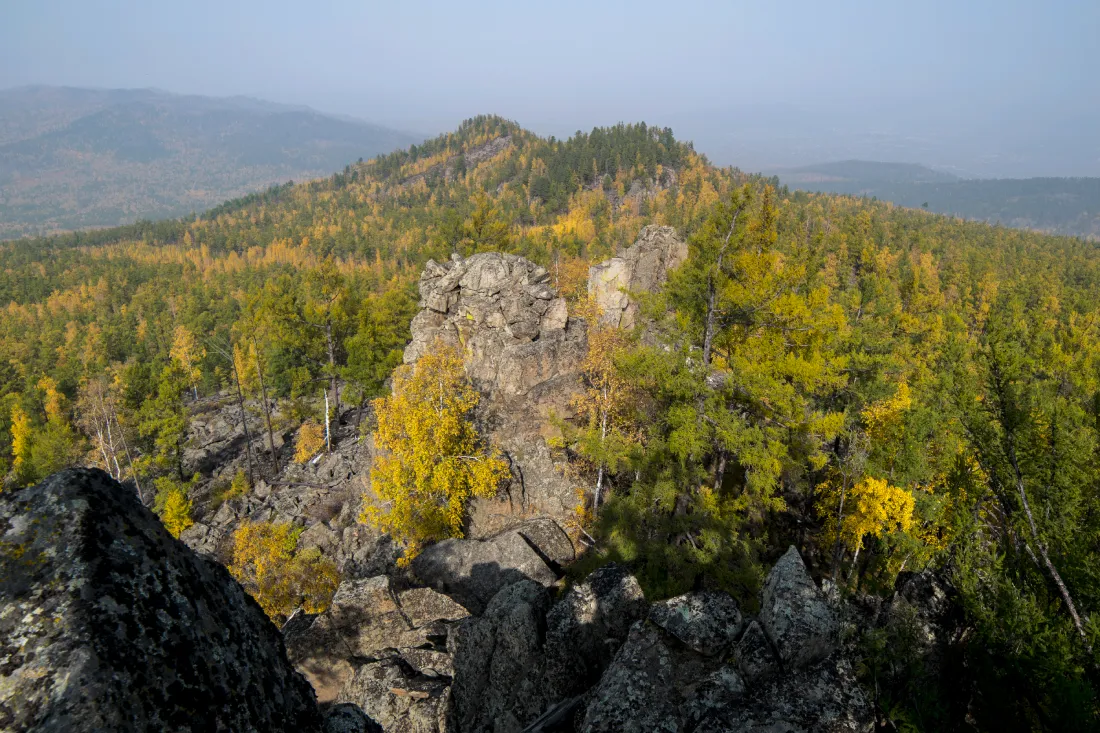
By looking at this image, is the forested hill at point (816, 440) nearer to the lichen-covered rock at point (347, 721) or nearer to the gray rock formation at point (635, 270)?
the lichen-covered rock at point (347, 721)

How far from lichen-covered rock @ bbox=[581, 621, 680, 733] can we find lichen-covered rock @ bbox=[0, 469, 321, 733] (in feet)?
12.3

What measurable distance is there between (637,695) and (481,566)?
11.9m

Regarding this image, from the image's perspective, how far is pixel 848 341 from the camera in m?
21.7

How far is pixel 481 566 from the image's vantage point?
17922 millimetres

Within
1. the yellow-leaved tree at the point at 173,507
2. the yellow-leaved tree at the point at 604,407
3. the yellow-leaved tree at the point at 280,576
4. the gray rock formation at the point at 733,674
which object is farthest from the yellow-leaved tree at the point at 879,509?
the yellow-leaved tree at the point at 173,507

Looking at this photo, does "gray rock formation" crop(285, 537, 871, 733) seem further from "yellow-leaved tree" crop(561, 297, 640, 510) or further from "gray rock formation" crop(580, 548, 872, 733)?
"yellow-leaved tree" crop(561, 297, 640, 510)

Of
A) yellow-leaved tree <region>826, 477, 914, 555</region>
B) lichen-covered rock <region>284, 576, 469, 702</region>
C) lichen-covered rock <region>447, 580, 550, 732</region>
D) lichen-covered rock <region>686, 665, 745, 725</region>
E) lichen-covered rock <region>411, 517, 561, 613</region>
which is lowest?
lichen-covered rock <region>411, 517, 561, 613</region>

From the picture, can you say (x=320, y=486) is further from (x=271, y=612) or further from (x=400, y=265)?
(x=400, y=265)

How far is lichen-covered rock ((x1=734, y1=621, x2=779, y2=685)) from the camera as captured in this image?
6766 mm

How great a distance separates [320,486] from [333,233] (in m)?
154

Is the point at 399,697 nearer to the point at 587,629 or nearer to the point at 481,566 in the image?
the point at 587,629

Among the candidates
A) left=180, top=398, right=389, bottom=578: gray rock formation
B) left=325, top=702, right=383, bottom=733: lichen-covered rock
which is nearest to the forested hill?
left=180, top=398, right=389, bottom=578: gray rock formation

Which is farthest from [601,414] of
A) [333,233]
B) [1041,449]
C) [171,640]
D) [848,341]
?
[333,233]

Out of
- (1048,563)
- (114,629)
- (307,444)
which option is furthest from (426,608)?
(307,444)
